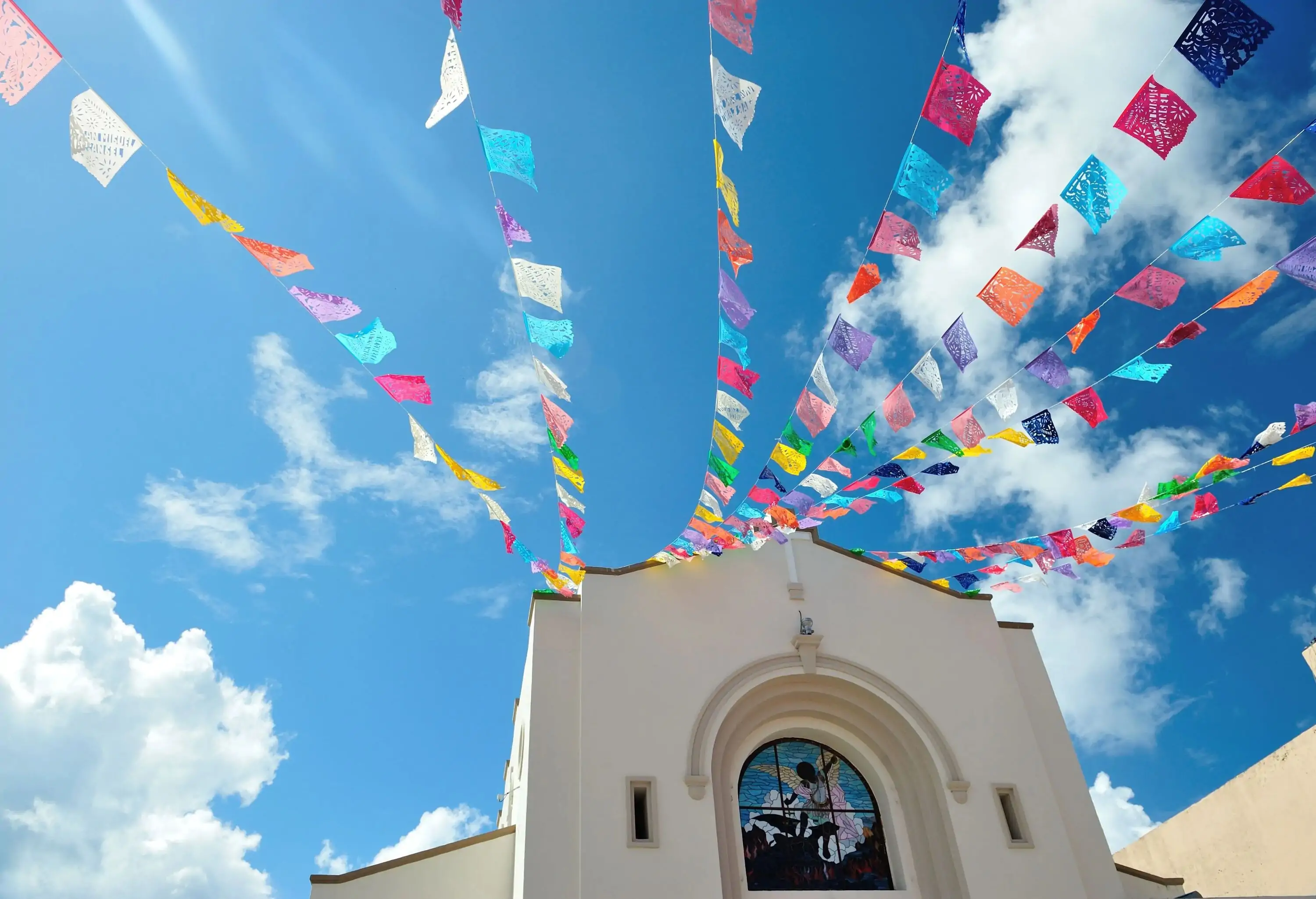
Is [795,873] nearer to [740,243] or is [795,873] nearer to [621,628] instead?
[621,628]

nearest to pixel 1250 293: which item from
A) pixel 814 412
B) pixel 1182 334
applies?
pixel 1182 334

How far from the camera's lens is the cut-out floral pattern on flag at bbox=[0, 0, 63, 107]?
4.08 meters

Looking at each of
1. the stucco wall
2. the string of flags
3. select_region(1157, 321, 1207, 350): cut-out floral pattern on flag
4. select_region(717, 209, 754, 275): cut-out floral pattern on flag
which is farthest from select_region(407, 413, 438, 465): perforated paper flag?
the stucco wall

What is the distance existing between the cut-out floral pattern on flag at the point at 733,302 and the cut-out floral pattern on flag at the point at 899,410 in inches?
83.5

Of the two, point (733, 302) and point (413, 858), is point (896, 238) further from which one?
point (413, 858)

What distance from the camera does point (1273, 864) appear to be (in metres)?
12.2

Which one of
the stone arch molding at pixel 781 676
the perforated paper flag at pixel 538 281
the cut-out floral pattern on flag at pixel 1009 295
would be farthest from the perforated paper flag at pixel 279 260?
the stone arch molding at pixel 781 676

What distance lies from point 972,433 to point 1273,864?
1013cm

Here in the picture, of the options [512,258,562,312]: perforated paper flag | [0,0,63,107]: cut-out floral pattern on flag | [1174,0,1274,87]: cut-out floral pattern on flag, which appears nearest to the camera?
[0,0,63,107]: cut-out floral pattern on flag

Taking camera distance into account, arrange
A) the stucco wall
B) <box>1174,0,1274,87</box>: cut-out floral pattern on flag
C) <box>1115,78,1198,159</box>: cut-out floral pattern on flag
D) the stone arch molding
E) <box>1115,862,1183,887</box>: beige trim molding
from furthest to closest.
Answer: the stucco wall
<box>1115,862,1183,887</box>: beige trim molding
the stone arch molding
<box>1115,78,1198,159</box>: cut-out floral pattern on flag
<box>1174,0,1274,87</box>: cut-out floral pattern on flag

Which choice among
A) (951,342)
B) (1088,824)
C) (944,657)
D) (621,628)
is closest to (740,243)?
(951,342)

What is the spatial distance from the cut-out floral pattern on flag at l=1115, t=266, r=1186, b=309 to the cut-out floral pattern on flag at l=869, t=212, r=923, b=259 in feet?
5.45

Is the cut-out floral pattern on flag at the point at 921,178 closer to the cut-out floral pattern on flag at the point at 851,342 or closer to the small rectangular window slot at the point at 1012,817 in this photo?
the cut-out floral pattern on flag at the point at 851,342

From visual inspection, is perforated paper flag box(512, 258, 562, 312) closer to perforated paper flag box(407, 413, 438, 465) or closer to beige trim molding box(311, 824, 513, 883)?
perforated paper flag box(407, 413, 438, 465)
